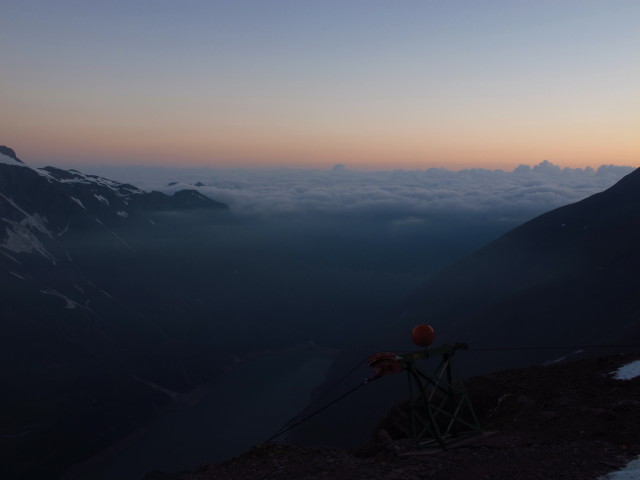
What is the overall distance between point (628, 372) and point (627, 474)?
18077 millimetres

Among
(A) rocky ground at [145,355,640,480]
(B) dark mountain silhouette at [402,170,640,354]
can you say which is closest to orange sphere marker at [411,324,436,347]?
(A) rocky ground at [145,355,640,480]

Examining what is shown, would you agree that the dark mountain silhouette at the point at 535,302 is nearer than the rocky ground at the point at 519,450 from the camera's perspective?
No

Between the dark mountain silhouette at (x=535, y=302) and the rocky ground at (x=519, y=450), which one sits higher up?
the rocky ground at (x=519, y=450)

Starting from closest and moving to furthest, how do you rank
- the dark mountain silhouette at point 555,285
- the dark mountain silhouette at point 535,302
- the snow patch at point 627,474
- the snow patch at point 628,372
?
the snow patch at point 627,474
the snow patch at point 628,372
the dark mountain silhouette at point 535,302
the dark mountain silhouette at point 555,285

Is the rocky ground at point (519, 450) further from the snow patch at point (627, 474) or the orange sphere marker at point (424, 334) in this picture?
the orange sphere marker at point (424, 334)

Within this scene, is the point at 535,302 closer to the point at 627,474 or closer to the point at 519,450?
the point at 519,450

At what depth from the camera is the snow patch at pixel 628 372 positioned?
3141 cm

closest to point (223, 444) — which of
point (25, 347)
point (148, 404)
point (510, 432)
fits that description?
point (148, 404)

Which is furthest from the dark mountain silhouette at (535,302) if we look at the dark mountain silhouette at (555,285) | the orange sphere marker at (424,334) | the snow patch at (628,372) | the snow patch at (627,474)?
the snow patch at (627,474)

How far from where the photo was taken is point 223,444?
151000 millimetres

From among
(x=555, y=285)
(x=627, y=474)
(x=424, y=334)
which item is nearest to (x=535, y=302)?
(x=555, y=285)

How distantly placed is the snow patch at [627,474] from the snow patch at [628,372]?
51.6 ft

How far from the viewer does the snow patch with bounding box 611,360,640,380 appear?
3141cm

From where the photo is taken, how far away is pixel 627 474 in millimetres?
16703
